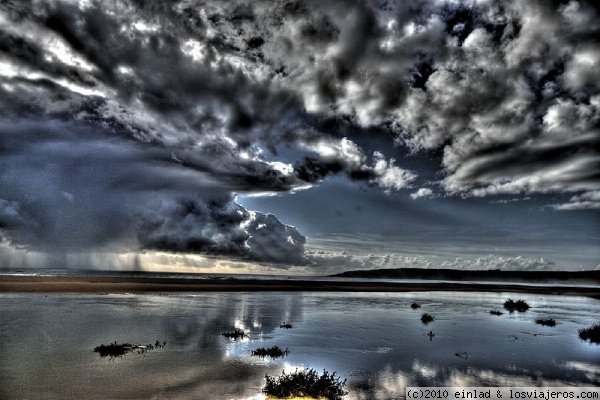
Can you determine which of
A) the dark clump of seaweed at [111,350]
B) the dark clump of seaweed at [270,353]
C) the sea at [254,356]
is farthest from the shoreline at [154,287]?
the dark clump of seaweed at [270,353]

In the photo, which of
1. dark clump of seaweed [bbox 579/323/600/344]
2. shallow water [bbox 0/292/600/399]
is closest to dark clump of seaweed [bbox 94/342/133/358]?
shallow water [bbox 0/292/600/399]

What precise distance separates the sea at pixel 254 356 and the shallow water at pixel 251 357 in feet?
0.16

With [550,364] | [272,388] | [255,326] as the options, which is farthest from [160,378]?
[550,364]

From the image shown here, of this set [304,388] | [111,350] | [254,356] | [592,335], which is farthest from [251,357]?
[592,335]

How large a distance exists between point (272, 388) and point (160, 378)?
3928mm

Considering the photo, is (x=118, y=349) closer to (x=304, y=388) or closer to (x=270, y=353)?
(x=270, y=353)

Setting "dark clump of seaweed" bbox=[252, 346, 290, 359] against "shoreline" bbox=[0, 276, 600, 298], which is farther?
"shoreline" bbox=[0, 276, 600, 298]

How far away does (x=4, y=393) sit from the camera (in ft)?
30.7

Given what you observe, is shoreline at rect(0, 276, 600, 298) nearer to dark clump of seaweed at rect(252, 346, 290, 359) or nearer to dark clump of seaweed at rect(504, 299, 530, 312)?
dark clump of seaweed at rect(504, 299, 530, 312)

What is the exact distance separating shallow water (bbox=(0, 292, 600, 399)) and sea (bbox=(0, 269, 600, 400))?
50 millimetres

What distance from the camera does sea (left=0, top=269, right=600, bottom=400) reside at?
34.3ft

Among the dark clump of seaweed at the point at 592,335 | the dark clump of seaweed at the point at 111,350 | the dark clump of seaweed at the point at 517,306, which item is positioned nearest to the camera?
the dark clump of seaweed at the point at 111,350

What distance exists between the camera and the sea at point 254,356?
412 inches

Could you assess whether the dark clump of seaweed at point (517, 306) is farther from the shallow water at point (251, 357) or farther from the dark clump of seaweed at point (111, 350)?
the dark clump of seaweed at point (111, 350)
